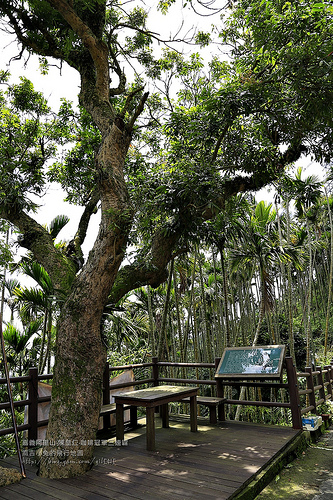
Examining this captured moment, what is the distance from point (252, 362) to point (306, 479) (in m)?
1.47

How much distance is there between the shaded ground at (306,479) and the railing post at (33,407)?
222cm

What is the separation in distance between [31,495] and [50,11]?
524 cm

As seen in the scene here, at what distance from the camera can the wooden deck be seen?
2475 millimetres

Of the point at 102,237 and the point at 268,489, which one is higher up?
the point at 102,237

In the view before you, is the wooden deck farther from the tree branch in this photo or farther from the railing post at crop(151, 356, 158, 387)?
the tree branch

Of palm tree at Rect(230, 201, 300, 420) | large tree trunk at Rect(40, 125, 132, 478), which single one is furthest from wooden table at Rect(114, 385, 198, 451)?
palm tree at Rect(230, 201, 300, 420)

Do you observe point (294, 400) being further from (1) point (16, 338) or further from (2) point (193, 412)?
(1) point (16, 338)

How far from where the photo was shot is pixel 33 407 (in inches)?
139

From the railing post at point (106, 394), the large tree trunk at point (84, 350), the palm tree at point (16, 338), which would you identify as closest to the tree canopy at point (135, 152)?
the large tree trunk at point (84, 350)

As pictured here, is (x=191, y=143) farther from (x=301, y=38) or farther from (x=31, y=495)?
(x=31, y=495)

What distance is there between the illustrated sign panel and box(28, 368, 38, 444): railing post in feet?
7.14

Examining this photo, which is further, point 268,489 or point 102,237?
point 102,237

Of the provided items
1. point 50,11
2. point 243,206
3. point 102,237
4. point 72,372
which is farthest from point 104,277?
point 50,11

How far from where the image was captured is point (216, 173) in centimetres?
377
